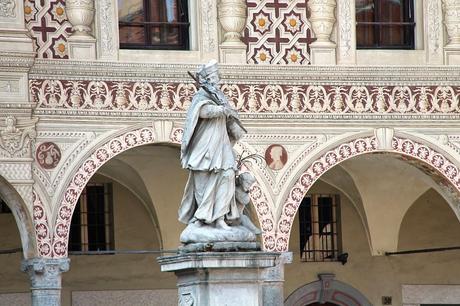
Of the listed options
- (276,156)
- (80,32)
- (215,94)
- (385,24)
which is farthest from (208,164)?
(385,24)

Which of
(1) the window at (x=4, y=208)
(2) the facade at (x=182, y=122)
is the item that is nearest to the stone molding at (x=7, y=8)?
(2) the facade at (x=182, y=122)

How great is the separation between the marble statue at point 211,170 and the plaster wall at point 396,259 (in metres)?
12.1

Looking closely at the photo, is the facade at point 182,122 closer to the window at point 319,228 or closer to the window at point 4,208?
the window at point 4,208

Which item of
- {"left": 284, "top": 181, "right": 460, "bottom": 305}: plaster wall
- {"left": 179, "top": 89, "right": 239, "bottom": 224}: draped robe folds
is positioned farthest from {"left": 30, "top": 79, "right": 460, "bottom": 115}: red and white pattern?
{"left": 179, "top": 89, "right": 239, "bottom": 224}: draped robe folds

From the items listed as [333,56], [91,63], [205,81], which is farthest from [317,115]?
[205,81]

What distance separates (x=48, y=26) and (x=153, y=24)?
1.65m

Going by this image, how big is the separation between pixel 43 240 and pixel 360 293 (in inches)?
276

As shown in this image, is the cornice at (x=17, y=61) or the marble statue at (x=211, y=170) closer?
the marble statue at (x=211, y=170)

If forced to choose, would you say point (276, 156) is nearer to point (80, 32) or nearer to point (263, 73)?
point (263, 73)

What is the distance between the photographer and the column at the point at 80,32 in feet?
91.7

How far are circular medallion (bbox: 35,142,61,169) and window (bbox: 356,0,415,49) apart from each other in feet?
16.5

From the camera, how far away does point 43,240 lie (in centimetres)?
2739

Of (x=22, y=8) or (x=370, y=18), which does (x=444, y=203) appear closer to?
(x=370, y=18)

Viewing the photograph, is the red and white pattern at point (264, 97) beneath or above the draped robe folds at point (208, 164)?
above
